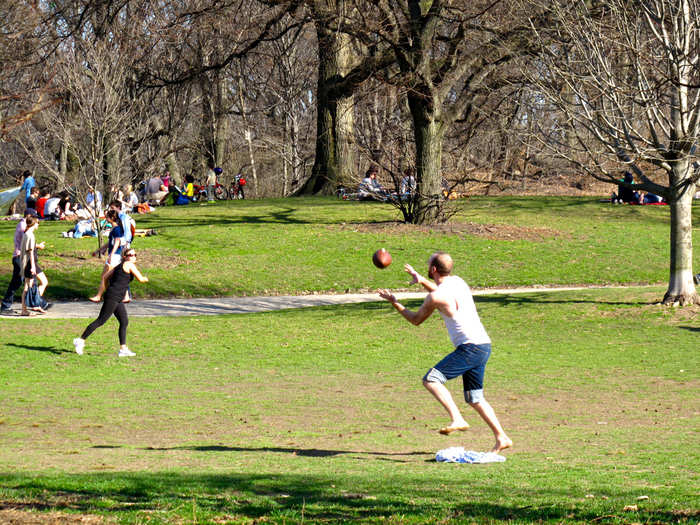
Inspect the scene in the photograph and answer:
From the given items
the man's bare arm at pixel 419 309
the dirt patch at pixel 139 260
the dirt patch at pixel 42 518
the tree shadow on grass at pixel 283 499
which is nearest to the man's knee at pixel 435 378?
the man's bare arm at pixel 419 309

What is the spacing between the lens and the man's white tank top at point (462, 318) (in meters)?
8.21

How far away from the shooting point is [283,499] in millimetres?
6293

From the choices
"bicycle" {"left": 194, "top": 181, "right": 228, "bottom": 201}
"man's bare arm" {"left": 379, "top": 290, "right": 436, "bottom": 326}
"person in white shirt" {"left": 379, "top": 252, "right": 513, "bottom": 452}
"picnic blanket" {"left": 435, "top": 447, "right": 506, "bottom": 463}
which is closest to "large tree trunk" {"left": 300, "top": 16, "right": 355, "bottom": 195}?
"bicycle" {"left": 194, "top": 181, "right": 228, "bottom": 201}

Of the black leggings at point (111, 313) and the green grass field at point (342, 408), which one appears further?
the black leggings at point (111, 313)

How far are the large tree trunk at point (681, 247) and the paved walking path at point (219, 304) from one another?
14.2 feet

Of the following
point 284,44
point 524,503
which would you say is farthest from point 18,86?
point 524,503

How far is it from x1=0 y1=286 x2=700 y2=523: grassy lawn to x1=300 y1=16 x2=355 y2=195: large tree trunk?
16.2 m

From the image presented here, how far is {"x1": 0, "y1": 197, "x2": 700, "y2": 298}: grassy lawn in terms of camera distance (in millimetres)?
23344

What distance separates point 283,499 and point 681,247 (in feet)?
43.6

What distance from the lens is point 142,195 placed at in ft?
132

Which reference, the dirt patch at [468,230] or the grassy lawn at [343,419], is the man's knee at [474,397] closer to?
the grassy lawn at [343,419]

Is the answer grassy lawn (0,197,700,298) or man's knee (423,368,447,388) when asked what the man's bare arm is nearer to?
man's knee (423,368,447,388)

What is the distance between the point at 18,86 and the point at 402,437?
119ft

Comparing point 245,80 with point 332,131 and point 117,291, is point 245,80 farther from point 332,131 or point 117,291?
point 117,291
